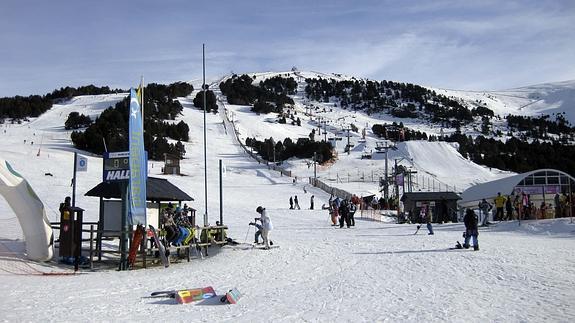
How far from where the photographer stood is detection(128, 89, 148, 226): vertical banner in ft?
42.5

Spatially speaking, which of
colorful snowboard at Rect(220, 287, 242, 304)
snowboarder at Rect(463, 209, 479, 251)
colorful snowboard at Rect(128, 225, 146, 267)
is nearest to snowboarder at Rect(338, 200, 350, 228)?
snowboarder at Rect(463, 209, 479, 251)

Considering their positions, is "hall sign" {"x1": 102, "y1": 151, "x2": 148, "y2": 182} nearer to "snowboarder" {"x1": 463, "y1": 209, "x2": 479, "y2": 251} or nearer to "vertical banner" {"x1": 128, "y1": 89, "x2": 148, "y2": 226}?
"vertical banner" {"x1": 128, "y1": 89, "x2": 148, "y2": 226}

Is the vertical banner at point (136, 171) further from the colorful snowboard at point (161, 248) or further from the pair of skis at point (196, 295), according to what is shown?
the pair of skis at point (196, 295)

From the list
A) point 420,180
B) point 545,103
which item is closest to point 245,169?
point 420,180

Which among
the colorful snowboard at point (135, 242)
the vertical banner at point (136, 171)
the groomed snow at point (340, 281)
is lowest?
the groomed snow at point (340, 281)

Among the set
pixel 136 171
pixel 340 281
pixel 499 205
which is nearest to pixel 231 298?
pixel 340 281

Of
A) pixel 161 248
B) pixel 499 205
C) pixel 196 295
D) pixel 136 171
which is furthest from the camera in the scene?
pixel 499 205

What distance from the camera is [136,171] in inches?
518

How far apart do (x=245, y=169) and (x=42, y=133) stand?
2850 centimetres

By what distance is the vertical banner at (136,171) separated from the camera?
12969 mm

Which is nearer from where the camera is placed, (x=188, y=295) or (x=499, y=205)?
(x=188, y=295)

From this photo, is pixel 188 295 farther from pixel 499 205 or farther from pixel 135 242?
pixel 499 205

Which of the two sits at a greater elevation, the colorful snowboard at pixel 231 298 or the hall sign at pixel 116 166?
the hall sign at pixel 116 166

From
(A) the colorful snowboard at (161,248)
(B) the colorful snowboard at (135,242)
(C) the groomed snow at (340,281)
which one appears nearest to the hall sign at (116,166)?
(B) the colorful snowboard at (135,242)
